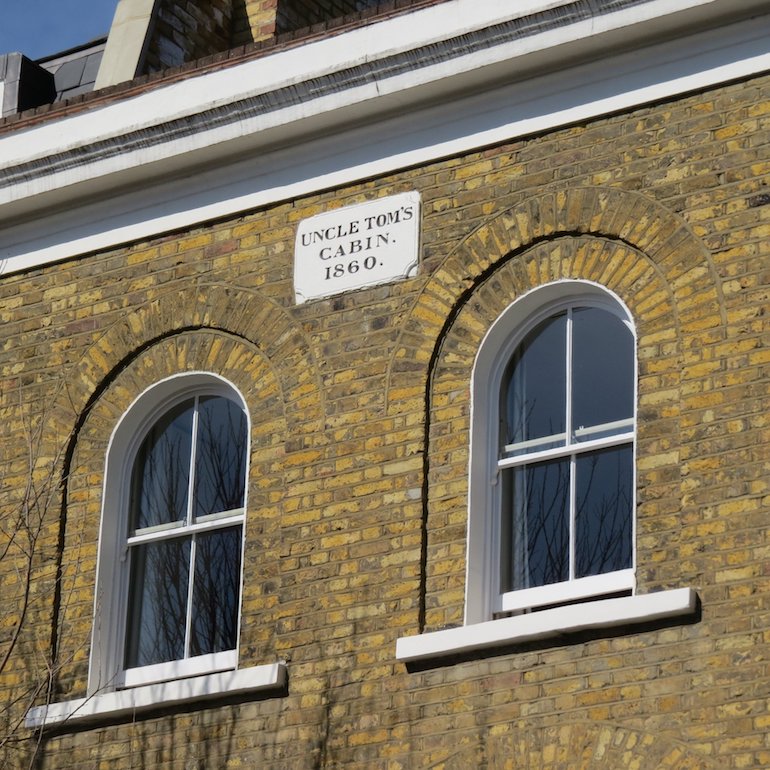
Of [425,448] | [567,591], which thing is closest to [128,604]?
[425,448]

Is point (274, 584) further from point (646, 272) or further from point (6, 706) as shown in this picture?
point (646, 272)

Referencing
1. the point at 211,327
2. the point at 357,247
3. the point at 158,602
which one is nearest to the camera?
the point at 357,247

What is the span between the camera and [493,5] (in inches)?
523

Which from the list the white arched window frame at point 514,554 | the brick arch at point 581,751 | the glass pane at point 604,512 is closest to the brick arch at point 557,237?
the white arched window frame at point 514,554

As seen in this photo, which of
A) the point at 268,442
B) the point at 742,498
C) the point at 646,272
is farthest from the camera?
the point at 268,442

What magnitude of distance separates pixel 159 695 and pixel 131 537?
4.41ft

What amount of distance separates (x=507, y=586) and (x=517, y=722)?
0.99 meters

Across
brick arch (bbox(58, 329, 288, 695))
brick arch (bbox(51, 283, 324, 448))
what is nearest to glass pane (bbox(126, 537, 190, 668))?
brick arch (bbox(58, 329, 288, 695))

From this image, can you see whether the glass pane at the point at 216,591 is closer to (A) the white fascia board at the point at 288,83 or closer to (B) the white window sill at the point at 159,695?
(B) the white window sill at the point at 159,695

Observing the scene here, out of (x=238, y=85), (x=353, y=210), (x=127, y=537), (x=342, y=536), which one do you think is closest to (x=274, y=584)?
(x=342, y=536)

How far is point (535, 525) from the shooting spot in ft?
41.5

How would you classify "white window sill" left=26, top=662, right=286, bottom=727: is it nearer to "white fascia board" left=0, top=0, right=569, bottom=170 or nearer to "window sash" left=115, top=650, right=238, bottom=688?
"window sash" left=115, top=650, right=238, bottom=688

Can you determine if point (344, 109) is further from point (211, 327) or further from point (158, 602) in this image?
point (158, 602)

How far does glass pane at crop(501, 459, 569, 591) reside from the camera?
1250cm
